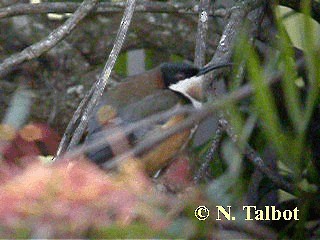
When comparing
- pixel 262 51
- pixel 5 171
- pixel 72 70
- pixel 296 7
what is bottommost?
pixel 72 70

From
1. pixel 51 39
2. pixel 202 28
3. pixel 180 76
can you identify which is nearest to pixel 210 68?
pixel 202 28

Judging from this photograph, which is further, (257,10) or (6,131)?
(257,10)

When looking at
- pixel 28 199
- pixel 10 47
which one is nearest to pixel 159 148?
pixel 10 47

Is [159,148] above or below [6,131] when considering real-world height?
below

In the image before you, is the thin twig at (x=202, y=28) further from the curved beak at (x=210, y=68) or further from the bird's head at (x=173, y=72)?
the bird's head at (x=173, y=72)

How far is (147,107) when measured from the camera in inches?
Result: 114

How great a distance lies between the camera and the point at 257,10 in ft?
8.73

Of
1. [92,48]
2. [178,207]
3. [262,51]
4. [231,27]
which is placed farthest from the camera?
[92,48]

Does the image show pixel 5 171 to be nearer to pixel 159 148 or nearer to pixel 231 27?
pixel 231 27

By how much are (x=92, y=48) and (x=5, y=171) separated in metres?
2.26

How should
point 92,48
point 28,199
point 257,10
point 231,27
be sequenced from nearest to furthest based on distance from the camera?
point 28,199
point 231,27
point 257,10
point 92,48

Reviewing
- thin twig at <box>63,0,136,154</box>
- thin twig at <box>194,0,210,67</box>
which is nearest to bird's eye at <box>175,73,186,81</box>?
thin twig at <box>194,0,210,67</box>

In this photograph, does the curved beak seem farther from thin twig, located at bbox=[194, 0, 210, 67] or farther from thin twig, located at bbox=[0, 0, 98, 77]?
thin twig, located at bbox=[0, 0, 98, 77]

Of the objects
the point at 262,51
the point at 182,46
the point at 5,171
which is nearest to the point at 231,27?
the point at 262,51
